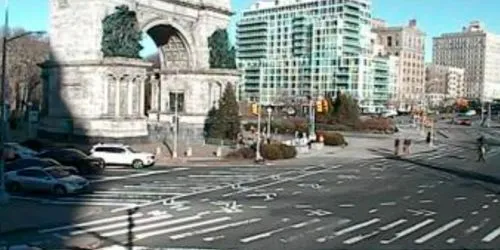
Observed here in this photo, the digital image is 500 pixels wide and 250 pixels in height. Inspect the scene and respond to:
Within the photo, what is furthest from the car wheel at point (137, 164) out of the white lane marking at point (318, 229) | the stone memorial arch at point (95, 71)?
the white lane marking at point (318, 229)

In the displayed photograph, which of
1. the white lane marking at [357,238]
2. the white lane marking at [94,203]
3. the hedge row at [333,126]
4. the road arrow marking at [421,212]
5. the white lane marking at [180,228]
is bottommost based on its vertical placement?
the white lane marking at [94,203]

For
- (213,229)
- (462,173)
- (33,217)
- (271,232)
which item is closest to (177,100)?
(462,173)

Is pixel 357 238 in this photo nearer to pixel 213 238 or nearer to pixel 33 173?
pixel 213 238

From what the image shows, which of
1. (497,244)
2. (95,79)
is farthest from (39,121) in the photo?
(497,244)

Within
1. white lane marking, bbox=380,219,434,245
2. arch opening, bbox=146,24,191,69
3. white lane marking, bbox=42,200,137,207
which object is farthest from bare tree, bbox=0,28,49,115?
white lane marking, bbox=380,219,434,245

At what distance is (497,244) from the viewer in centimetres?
2339

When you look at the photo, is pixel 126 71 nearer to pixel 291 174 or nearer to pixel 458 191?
pixel 291 174

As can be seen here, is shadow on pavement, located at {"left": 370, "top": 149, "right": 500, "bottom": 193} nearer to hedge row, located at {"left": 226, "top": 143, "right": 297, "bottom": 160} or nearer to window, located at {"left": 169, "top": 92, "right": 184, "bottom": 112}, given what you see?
hedge row, located at {"left": 226, "top": 143, "right": 297, "bottom": 160}

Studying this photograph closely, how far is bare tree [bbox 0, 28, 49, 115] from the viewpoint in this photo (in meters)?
110

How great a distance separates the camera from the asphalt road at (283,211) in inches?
926

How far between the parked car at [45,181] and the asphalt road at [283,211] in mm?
1042

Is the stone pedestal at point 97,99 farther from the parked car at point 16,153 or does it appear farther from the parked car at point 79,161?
the parked car at point 79,161

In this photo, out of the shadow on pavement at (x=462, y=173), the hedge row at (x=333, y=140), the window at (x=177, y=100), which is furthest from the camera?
the window at (x=177, y=100)

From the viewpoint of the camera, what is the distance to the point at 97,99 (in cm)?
6475
